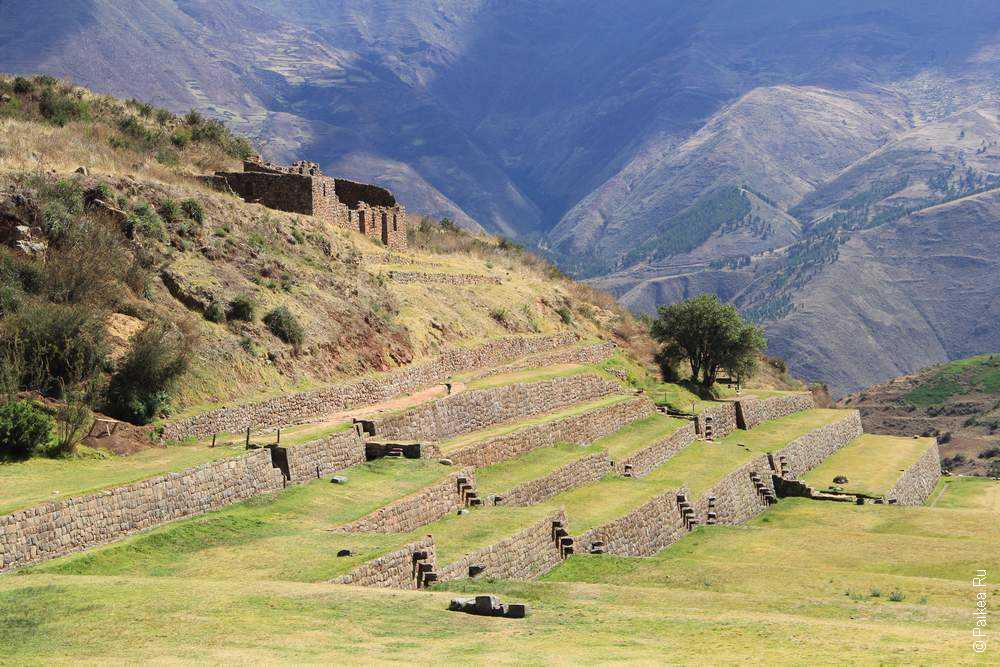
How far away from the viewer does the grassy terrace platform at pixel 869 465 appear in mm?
46344

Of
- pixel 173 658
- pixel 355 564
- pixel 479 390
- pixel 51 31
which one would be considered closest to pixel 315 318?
pixel 479 390

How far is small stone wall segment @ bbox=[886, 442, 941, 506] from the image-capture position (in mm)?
46341

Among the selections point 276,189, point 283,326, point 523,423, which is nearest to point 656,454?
point 523,423

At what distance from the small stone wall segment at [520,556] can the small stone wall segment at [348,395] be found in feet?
22.0

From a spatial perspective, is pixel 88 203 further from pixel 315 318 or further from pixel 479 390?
pixel 479 390

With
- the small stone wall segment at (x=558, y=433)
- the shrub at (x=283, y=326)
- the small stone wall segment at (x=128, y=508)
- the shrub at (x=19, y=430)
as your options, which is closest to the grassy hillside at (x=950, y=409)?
the small stone wall segment at (x=558, y=433)

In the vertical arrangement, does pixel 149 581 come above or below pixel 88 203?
below

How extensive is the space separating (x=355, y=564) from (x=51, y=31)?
511 feet

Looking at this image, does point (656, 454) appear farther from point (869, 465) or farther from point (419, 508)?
point (419, 508)

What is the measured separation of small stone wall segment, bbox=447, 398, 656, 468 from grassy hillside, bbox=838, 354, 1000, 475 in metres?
36.0

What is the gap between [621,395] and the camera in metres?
48.7

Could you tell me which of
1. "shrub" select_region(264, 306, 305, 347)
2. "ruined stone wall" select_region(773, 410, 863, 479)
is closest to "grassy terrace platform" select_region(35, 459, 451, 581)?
"shrub" select_region(264, 306, 305, 347)

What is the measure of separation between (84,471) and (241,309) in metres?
9.98

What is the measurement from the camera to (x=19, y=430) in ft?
74.7
